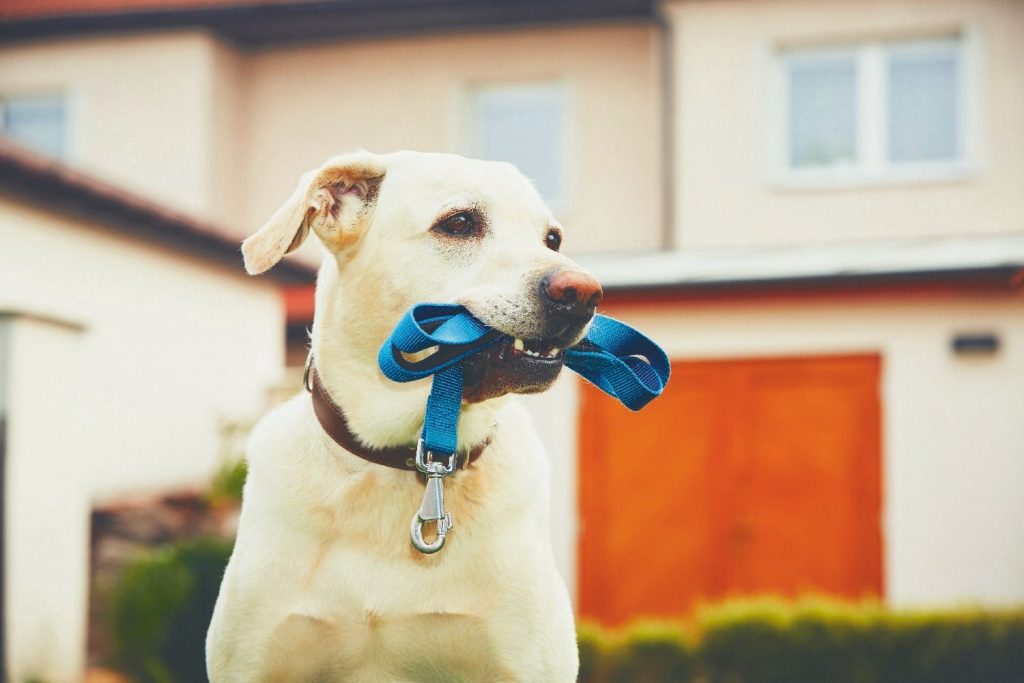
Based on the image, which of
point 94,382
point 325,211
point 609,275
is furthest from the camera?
point 609,275

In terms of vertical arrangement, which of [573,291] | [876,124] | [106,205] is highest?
[876,124]

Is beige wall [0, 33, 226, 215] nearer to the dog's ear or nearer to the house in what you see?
the house

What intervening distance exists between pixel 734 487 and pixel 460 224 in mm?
7226

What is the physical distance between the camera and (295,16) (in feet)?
42.8

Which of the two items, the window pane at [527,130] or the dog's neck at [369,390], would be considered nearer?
the dog's neck at [369,390]

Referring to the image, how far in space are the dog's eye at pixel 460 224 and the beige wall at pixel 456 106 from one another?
9972mm

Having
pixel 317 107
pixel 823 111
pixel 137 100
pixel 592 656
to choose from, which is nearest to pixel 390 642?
→ pixel 592 656

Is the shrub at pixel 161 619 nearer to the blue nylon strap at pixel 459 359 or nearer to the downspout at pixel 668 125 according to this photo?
the blue nylon strap at pixel 459 359

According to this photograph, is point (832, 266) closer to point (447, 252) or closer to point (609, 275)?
point (609, 275)

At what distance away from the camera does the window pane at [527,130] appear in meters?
13.1

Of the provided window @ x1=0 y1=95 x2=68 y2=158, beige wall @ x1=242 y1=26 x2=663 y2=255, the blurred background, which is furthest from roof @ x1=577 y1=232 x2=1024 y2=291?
window @ x1=0 y1=95 x2=68 y2=158

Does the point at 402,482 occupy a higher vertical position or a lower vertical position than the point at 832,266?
lower

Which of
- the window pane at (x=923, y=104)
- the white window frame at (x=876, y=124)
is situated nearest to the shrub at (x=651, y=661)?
the white window frame at (x=876, y=124)

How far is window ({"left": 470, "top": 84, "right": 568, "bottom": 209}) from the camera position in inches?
515
